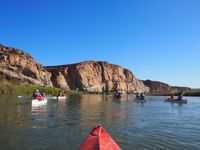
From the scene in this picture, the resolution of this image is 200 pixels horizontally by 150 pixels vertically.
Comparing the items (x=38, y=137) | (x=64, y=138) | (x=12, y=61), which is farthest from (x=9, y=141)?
(x=12, y=61)

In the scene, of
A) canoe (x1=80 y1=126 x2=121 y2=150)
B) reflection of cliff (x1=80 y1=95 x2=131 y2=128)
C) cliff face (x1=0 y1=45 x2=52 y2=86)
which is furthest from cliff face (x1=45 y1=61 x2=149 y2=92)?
canoe (x1=80 y1=126 x2=121 y2=150)

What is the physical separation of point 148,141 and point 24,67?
293ft

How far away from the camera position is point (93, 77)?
148250 millimetres

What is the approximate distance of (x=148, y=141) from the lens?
15445 millimetres

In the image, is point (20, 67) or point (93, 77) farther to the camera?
point (93, 77)

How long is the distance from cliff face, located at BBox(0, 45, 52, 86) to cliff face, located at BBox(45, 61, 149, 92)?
20.5m

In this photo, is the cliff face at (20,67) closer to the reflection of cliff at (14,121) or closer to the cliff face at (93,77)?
the cliff face at (93,77)

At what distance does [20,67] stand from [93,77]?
56650 mm

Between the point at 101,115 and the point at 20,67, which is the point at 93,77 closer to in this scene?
the point at 20,67

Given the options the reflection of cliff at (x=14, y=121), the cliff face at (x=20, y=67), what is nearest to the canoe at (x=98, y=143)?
the reflection of cliff at (x=14, y=121)

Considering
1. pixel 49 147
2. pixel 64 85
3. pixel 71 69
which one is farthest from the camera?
pixel 71 69

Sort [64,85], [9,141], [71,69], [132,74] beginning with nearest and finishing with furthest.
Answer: [9,141]
[64,85]
[71,69]
[132,74]

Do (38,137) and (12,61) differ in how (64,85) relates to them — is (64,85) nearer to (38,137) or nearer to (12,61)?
(12,61)

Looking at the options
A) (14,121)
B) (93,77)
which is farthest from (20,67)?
(14,121)
